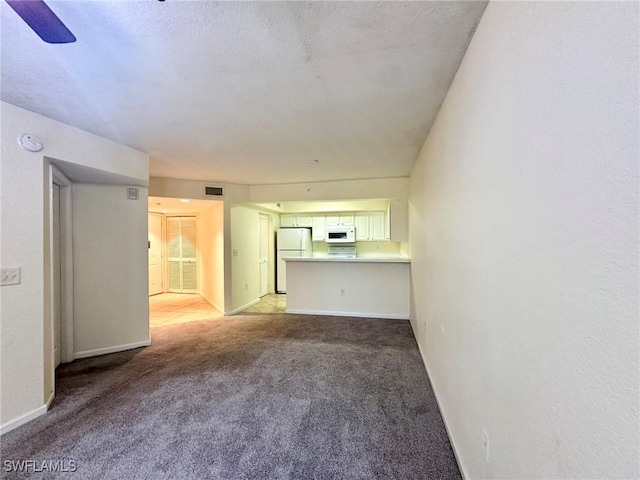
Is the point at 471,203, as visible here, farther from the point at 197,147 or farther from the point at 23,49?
the point at 197,147

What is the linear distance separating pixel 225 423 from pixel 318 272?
10.7 ft

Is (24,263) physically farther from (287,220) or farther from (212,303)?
(287,220)

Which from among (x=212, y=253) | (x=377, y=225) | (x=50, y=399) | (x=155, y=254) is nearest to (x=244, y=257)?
(x=212, y=253)

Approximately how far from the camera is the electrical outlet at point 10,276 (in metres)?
1.96

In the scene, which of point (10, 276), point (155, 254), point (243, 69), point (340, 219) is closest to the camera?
point (243, 69)

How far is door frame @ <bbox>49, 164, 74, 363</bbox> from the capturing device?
3053 millimetres

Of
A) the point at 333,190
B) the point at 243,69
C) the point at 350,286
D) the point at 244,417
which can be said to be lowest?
the point at 244,417

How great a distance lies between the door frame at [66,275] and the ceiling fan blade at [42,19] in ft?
8.26

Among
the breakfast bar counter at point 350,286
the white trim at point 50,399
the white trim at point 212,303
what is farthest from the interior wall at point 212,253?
the white trim at point 50,399

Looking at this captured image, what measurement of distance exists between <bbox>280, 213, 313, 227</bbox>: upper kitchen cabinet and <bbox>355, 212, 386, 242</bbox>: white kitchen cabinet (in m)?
1.22

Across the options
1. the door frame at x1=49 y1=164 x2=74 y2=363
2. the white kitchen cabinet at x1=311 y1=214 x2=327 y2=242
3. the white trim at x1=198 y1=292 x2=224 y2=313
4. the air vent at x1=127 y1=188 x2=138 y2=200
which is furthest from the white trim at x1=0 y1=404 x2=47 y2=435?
the white kitchen cabinet at x1=311 y1=214 x2=327 y2=242

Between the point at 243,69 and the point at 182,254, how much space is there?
6373 mm

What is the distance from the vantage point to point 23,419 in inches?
79.9

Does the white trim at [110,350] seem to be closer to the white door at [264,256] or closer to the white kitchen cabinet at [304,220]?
the white door at [264,256]
